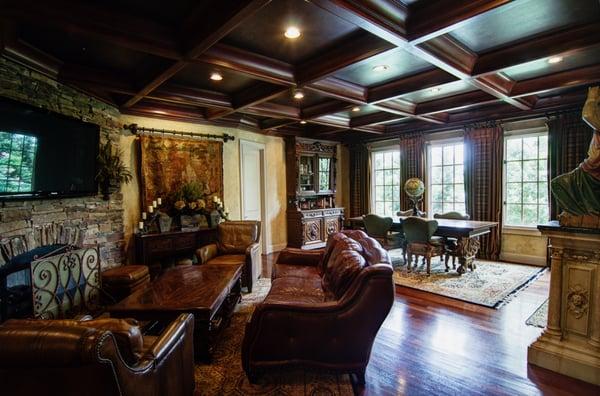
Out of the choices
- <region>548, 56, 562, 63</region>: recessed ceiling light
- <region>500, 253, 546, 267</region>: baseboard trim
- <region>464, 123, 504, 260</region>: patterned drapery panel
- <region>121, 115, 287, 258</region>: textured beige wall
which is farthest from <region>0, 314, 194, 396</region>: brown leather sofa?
<region>500, 253, 546, 267</region>: baseboard trim

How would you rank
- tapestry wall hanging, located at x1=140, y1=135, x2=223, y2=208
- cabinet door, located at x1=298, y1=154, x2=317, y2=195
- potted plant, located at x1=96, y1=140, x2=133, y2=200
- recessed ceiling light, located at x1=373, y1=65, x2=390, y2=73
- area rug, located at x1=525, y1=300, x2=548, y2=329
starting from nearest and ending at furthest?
1. area rug, located at x1=525, y1=300, x2=548, y2=329
2. recessed ceiling light, located at x1=373, y1=65, x2=390, y2=73
3. potted plant, located at x1=96, y1=140, x2=133, y2=200
4. tapestry wall hanging, located at x1=140, y1=135, x2=223, y2=208
5. cabinet door, located at x1=298, y1=154, x2=317, y2=195

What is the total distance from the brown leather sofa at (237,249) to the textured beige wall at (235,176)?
1166 millimetres

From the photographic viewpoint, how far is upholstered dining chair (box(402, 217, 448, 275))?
4394 mm

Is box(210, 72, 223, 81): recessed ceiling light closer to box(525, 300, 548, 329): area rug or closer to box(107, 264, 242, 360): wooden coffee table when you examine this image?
box(107, 264, 242, 360): wooden coffee table

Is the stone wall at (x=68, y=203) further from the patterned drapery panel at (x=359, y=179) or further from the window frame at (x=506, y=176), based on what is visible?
the window frame at (x=506, y=176)

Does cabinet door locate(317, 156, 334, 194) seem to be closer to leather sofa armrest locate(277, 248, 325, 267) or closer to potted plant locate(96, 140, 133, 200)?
leather sofa armrest locate(277, 248, 325, 267)

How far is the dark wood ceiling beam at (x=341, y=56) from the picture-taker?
2.63m

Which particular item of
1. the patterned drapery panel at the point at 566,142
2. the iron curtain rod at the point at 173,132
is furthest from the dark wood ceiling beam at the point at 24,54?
the patterned drapery panel at the point at 566,142

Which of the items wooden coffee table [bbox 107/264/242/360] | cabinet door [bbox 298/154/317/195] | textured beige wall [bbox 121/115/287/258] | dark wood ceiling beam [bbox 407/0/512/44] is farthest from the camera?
cabinet door [bbox 298/154/317/195]

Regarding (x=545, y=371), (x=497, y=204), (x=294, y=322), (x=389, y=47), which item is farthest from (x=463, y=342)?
(x=497, y=204)

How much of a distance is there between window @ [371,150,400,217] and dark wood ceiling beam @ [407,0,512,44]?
478cm

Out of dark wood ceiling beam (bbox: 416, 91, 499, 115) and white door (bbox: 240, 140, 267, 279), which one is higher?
dark wood ceiling beam (bbox: 416, 91, 499, 115)

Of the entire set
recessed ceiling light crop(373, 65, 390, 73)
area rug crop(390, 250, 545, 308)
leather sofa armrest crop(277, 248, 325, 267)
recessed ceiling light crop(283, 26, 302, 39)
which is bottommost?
area rug crop(390, 250, 545, 308)

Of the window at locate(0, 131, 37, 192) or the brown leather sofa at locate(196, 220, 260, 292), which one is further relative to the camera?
the brown leather sofa at locate(196, 220, 260, 292)
